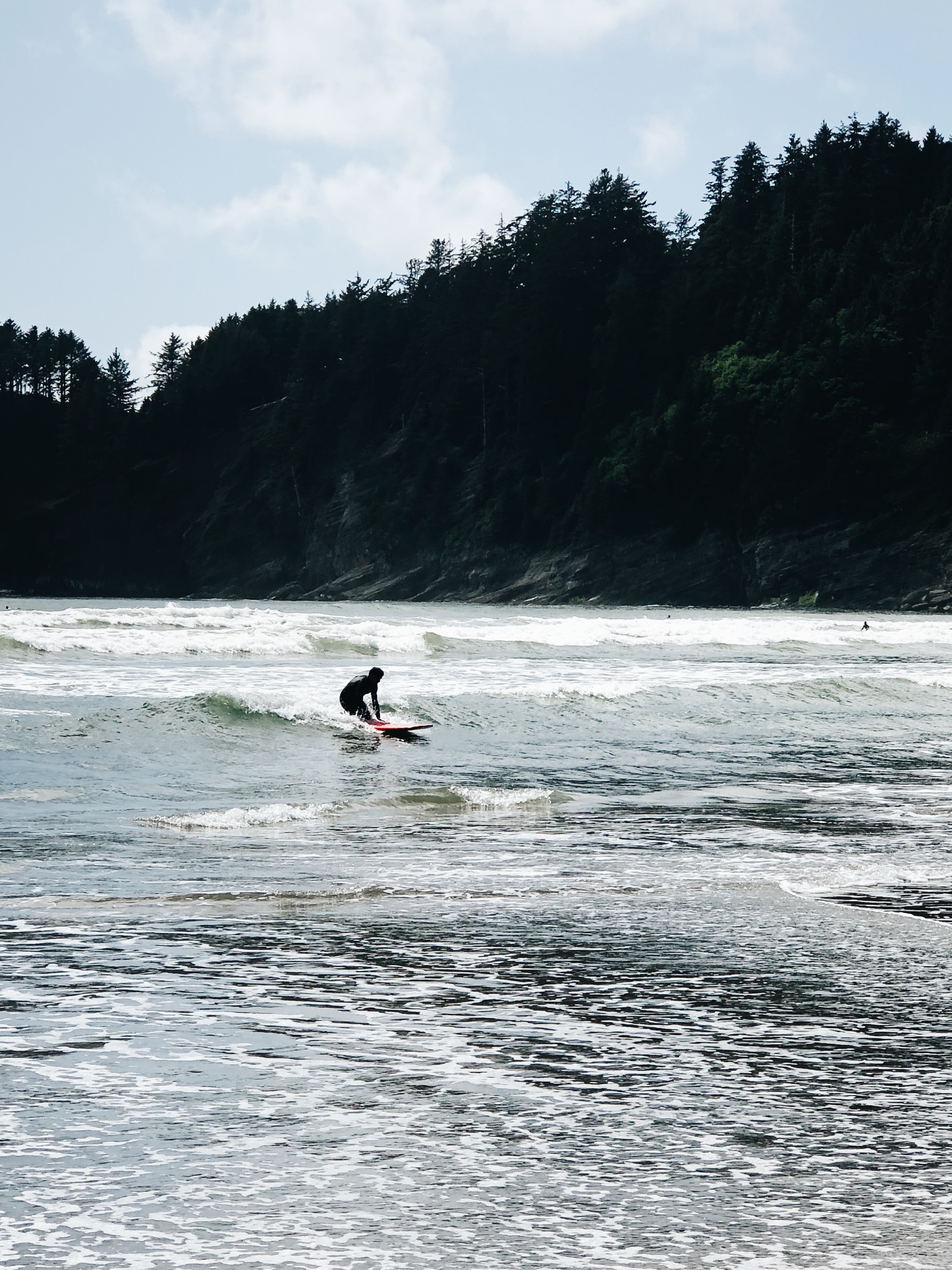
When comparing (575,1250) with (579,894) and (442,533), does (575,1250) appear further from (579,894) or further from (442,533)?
(442,533)

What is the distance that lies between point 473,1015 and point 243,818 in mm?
6036

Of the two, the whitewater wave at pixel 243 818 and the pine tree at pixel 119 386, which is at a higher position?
the pine tree at pixel 119 386

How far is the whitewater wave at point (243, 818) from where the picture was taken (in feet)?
35.2

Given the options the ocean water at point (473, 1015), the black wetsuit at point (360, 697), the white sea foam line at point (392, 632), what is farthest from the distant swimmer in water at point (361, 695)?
the white sea foam line at point (392, 632)

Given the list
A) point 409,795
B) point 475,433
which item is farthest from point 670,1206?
point 475,433

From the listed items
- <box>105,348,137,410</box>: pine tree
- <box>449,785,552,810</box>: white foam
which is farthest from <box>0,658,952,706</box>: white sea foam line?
<box>105,348,137,410</box>: pine tree

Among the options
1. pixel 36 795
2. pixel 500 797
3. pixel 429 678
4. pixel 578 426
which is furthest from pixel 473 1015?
pixel 578 426

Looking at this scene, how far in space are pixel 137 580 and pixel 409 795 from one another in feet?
386

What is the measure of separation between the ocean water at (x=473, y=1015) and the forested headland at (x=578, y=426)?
230ft

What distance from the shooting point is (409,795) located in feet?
41.6

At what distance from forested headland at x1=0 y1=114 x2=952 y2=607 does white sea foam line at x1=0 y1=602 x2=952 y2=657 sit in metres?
26.7

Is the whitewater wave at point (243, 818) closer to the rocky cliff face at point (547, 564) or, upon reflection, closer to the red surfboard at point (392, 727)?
the red surfboard at point (392, 727)

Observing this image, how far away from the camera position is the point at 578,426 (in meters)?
106

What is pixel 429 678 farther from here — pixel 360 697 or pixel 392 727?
pixel 392 727
